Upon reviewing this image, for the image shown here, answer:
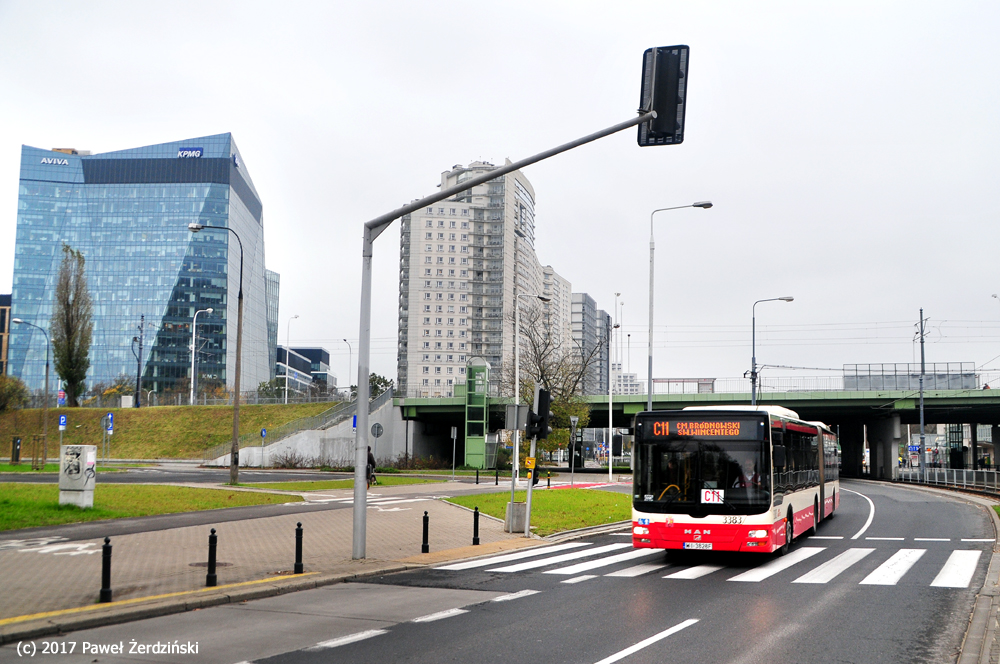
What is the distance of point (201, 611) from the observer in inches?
407

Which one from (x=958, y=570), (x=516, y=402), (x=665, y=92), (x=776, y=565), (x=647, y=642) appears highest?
(x=665, y=92)

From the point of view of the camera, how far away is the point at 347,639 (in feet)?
28.6

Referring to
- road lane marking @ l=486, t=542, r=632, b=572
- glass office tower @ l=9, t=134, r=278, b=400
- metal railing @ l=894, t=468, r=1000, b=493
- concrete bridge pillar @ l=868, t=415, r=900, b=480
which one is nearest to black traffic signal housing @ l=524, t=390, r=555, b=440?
road lane marking @ l=486, t=542, r=632, b=572

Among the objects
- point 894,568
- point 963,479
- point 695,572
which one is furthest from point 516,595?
point 963,479

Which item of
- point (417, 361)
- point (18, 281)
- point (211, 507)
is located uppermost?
point (18, 281)

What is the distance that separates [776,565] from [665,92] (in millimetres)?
9133

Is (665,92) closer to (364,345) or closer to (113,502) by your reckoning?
(364,345)

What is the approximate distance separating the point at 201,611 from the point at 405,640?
10.5 feet

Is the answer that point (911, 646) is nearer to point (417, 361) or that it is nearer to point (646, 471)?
point (646, 471)

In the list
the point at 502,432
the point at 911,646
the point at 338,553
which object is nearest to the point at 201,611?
the point at 338,553

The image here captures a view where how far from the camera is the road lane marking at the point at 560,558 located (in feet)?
47.8

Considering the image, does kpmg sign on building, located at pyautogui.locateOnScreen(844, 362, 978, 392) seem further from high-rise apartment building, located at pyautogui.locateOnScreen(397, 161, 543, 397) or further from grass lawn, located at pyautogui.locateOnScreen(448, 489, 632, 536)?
high-rise apartment building, located at pyautogui.locateOnScreen(397, 161, 543, 397)

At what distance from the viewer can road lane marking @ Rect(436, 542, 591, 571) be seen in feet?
48.6

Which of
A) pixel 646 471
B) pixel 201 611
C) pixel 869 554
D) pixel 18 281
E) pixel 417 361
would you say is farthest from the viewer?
pixel 417 361
